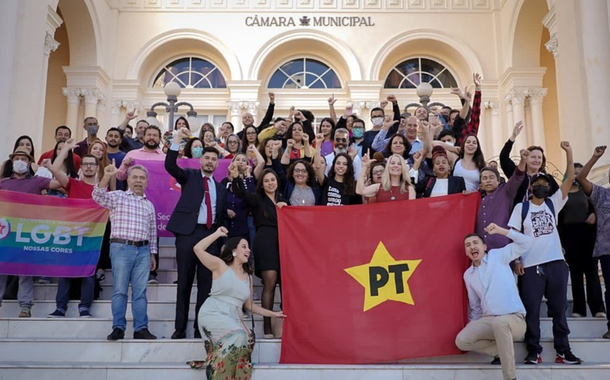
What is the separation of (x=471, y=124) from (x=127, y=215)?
5.38 metres

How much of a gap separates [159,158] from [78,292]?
2.44 meters

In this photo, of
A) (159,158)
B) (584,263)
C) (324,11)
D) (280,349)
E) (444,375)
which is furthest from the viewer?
(324,11)

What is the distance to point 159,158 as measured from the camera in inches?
350

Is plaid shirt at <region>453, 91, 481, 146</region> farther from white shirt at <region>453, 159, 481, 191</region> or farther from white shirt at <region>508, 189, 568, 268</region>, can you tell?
white shirt at <region>508, 189, 568, 268</region>

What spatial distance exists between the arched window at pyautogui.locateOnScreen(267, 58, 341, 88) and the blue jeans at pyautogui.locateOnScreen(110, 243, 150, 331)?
561 inches

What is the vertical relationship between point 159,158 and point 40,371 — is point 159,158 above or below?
above

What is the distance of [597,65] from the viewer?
12109 millimetres

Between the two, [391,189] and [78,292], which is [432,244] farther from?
[78,292]

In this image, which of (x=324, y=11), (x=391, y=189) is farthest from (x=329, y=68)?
(x=391, y=189)

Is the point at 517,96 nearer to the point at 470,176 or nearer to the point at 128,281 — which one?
the point at 470,176

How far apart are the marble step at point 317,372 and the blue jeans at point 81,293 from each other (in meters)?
1.27

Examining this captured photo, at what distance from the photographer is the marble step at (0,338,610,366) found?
5.91 meters

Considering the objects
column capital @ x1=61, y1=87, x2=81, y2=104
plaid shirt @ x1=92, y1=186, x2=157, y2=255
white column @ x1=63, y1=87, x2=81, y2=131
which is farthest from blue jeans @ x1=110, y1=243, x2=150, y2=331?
column capital @ x1=61, y1=87, x2=81, y2=104

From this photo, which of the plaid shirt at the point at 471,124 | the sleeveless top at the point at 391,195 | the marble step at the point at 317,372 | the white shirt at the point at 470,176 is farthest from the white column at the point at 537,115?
the marble step at the point at 317,372
